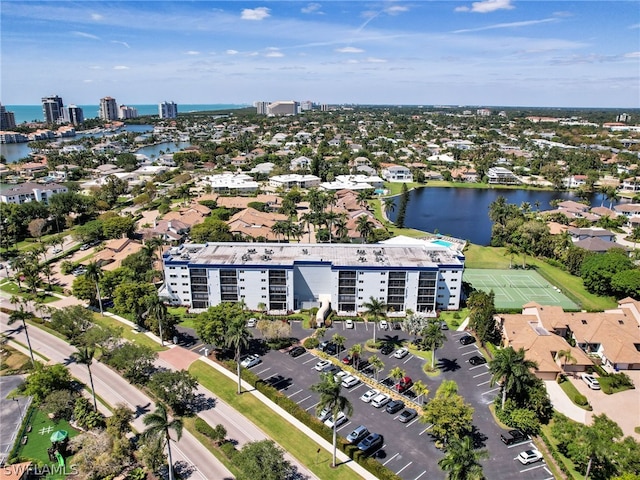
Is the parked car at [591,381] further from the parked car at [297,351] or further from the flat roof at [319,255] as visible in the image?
the parked car at [297,351]

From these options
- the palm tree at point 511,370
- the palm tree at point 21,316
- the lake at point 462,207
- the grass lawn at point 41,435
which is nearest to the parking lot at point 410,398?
the palm tree at point 511,370

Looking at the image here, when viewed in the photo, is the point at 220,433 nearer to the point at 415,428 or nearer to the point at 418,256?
the point at 415,428

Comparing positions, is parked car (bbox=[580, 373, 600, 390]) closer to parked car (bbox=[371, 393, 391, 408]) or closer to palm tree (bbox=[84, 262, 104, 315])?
parked car (bbox=[371, 393, 391, 408])

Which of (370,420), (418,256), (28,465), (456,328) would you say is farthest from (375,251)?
(28,465)

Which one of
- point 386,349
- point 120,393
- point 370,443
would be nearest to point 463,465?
point 370,443

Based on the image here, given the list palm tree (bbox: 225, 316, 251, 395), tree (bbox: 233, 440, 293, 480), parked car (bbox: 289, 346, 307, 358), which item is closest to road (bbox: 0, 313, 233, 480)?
tree (bbox: 233, 440, 293, 480)

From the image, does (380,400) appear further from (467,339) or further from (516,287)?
(516,287)
